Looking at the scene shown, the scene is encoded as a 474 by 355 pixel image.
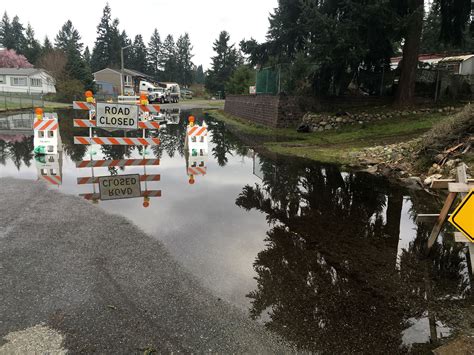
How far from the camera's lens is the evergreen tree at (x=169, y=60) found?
11931cm

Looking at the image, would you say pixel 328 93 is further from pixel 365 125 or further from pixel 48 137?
pixel 48 137

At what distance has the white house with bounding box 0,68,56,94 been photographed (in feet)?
212

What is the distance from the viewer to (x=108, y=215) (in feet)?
22.6

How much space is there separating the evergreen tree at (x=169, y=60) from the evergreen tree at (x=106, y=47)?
1496 centimetres

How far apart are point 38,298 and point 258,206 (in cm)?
475

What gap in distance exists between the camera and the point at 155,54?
13262 cm

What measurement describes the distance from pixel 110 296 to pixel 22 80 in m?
72.8

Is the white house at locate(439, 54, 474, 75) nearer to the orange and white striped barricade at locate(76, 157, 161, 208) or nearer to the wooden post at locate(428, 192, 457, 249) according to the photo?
the orange and white striped barricade at locate(76, 157, 161, 208)

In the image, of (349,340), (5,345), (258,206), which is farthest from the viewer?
(258,206)

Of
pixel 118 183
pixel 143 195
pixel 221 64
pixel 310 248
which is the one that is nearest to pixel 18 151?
pixel 118 183

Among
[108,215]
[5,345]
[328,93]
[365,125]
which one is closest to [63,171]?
[108,215]

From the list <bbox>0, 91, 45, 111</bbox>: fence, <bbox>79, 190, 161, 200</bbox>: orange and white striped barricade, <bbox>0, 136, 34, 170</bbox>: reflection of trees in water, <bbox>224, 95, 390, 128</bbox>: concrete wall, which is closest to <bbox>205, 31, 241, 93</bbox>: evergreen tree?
<bbox>0, 91, 45, 111</bbox>: fence

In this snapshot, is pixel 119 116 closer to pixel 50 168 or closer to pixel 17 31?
pixel 50 168

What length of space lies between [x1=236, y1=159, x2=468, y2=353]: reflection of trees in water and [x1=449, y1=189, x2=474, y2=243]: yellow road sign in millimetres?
734
